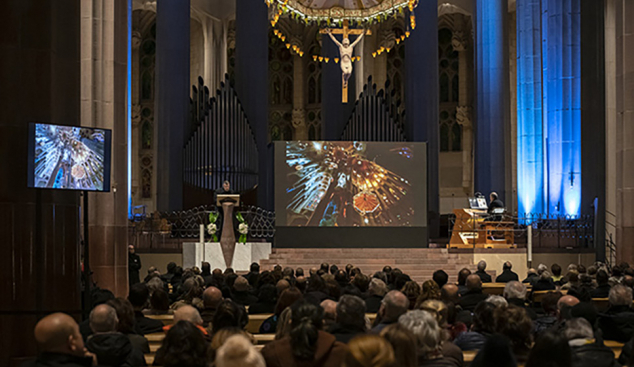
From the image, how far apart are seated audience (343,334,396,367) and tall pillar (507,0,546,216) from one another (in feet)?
73.7

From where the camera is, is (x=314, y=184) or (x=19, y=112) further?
(x=314, y=184)

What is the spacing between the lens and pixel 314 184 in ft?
70.1

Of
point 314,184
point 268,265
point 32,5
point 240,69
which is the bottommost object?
point 268,265

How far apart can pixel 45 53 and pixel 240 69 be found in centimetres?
1774

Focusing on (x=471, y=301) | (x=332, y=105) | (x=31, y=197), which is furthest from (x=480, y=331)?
(x=332, y=105)

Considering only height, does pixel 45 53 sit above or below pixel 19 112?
above

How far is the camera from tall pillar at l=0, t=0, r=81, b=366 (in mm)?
8930

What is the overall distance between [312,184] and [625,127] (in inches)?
283

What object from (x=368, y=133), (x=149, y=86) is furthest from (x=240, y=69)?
(x=149, y=86)

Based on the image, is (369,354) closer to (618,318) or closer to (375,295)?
(618,318)

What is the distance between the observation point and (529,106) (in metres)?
27.4

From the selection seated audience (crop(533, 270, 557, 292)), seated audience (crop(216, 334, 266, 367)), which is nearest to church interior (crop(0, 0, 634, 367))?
seated audience (crop(216, 334, 266, 367))

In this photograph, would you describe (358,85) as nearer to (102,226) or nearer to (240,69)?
(240,69)

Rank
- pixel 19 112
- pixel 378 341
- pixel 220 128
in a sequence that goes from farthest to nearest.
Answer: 1. pixel 220 128
2. pixel 19 112
3. pixel 378 341
